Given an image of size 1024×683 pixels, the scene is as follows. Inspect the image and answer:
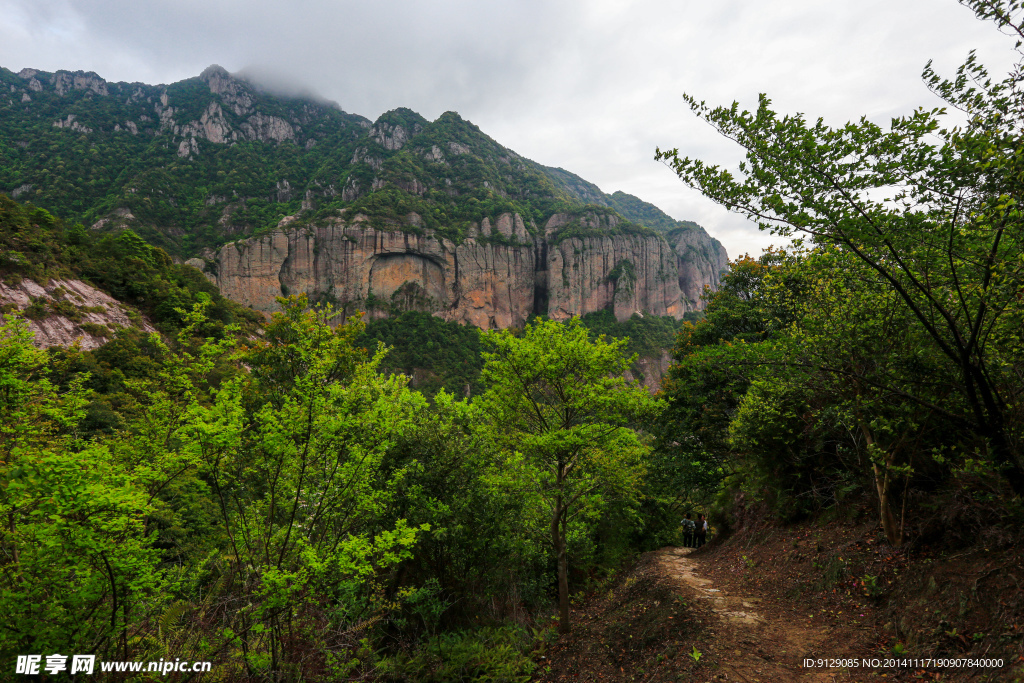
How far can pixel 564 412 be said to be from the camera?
795 cm

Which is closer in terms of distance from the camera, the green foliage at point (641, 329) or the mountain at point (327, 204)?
the mountain at point (327, 204)

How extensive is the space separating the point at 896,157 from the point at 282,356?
14.4 metres

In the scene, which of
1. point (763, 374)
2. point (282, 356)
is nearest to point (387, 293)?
point (282, 356)

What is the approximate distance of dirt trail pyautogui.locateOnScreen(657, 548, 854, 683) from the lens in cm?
501

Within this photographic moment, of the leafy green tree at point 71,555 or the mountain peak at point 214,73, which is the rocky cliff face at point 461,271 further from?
the mountain peak at point 214,73

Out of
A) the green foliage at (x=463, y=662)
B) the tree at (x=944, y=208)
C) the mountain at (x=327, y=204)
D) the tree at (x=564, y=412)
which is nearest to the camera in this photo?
the tree at (x=944, y=208)

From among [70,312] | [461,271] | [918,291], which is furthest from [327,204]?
[918,291]

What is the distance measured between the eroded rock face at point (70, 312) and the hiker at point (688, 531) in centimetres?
3072

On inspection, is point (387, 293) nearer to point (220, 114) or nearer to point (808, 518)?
point (808, 518)

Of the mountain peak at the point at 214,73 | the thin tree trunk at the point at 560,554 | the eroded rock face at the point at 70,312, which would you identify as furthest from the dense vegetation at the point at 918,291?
the mountain peak at the point at 214,73

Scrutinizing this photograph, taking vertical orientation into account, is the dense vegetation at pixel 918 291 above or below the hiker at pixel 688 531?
above

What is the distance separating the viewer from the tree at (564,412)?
24.3ft

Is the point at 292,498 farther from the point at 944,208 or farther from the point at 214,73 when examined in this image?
the point at 214,73

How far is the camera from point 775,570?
8.38 m
